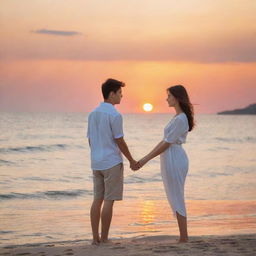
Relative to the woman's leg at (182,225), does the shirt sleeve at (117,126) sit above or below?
above

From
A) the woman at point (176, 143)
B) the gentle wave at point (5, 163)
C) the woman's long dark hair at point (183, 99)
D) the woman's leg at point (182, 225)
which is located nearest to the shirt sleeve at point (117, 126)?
the woman at point (176, 143)

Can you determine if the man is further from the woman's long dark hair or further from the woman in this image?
the woman's long dark hair

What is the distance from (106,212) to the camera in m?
7.23

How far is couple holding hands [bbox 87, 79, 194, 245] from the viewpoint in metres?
7.05

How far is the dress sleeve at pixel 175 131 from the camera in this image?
709cm

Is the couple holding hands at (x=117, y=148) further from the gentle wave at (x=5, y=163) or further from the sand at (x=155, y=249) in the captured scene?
the gentle wave at (x=5, y=163)

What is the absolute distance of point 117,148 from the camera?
7.10 m

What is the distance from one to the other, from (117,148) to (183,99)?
954mm

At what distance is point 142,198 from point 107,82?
7894mm

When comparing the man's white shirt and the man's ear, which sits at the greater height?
the man's ear

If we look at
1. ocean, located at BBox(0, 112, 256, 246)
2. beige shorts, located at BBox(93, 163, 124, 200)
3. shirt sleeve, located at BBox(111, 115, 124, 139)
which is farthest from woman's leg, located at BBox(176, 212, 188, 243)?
ocean, located at BBox(0, 112, 256, 246)

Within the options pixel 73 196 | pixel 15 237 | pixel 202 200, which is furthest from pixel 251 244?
pixel 73 196

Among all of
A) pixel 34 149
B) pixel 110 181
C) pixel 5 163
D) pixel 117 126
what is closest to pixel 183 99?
pixel 117 126

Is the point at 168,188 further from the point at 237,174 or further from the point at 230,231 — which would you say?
the point at 237,174
